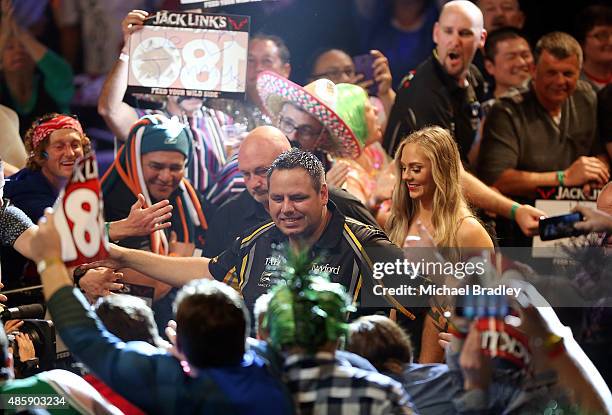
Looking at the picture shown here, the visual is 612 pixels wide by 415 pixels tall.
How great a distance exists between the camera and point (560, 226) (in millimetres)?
4480

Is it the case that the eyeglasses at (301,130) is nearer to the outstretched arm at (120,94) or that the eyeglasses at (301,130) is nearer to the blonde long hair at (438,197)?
the blonde long hair at (438,197)

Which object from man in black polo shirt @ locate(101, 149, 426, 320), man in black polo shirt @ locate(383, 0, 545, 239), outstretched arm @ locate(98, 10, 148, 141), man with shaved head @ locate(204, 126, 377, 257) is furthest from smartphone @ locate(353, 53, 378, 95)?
man in black polo shirt @ locate(101, 149, 426, 320)

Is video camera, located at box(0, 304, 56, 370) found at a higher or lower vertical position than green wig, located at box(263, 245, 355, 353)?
lower

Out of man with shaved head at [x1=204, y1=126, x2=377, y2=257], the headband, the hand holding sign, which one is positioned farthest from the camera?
the headband

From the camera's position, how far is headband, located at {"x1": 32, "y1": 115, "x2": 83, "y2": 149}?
5.09m

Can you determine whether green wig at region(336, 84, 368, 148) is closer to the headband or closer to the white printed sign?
the white printed sign

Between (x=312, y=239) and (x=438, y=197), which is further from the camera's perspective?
(x=438, y=197)

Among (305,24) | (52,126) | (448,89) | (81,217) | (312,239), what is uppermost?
(305,24)

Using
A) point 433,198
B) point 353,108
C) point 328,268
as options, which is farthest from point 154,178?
point 433,198

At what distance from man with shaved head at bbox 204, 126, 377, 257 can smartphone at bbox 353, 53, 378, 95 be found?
0.93m

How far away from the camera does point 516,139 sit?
18.8 ft

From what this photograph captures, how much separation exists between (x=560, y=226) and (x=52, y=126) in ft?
8.18

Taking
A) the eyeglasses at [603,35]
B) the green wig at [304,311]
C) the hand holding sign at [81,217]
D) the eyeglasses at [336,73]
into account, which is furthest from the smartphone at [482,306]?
the eyeglasses at [603,35]

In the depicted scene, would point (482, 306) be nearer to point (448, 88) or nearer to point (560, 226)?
point (560, 226)
